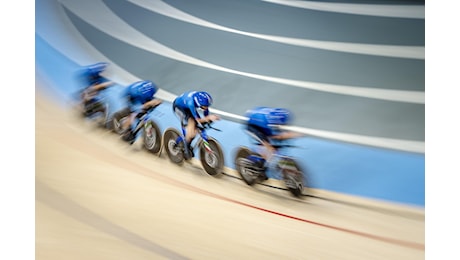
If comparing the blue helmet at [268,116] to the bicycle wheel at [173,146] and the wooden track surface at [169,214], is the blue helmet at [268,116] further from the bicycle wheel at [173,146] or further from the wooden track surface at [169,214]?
the bicycle wheel at [173,146]

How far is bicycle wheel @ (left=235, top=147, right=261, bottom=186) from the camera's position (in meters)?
2.80

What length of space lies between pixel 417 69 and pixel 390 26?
0.24 metres

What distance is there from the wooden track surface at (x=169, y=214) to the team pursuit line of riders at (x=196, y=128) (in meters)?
0.08

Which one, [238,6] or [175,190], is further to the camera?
[175,190]

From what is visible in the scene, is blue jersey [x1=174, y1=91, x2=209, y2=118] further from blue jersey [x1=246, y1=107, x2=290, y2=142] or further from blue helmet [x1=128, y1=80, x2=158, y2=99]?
blue jersey [x1=246, y1=107, x2=290, y2=142]

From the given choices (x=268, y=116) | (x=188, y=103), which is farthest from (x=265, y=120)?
(x=188, y=103)

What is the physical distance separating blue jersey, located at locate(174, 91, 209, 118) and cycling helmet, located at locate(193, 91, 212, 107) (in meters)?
0.01

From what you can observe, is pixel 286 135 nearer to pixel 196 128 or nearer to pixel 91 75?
pixel 196 128

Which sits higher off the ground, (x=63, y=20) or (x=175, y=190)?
(x=63, y=20)

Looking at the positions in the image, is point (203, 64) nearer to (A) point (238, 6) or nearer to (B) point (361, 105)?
(A) point (238, 6)

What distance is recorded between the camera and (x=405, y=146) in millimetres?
2416

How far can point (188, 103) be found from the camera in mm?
3010

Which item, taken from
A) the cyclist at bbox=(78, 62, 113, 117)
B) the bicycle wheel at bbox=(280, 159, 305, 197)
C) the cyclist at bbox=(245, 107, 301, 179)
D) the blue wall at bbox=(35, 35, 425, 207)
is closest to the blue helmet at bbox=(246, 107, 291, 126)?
the cyclist at bbox=(245, 107, 301, 179)

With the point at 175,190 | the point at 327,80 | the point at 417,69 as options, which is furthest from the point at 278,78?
the point at 175,190
